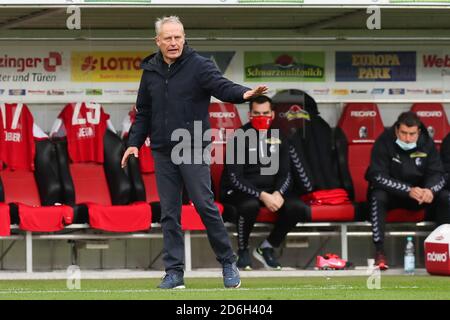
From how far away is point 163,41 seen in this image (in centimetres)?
942

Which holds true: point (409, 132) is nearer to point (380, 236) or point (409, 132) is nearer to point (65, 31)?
point (380, 236)

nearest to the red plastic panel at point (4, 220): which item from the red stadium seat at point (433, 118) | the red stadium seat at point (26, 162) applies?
the red stadium seat at point (26, 162)

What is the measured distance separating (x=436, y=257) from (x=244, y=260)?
73.9 inches

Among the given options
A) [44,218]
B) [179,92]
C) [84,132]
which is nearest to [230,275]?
[179,92]

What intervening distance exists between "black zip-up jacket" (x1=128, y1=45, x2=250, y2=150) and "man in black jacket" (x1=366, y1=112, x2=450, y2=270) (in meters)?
4.23

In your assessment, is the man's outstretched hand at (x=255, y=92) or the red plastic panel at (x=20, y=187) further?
the red plastic panel at (x=20, y=187)

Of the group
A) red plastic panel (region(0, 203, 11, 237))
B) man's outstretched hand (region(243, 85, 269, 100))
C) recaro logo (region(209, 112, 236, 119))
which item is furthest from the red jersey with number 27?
man's outstretched hand (region(243, 85, 269, 100))

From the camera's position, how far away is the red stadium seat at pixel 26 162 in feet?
44.2

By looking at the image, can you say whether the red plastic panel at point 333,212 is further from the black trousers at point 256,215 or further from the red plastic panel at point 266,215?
the red plastic panel at point 266,215

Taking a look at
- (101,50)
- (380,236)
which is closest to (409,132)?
(380,236)

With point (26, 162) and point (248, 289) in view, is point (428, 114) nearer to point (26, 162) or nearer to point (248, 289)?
point (26, 162)

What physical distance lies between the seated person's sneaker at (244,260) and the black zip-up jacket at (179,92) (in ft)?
12.7

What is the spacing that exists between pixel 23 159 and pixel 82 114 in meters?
0.77

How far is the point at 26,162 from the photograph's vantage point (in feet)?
44.9
